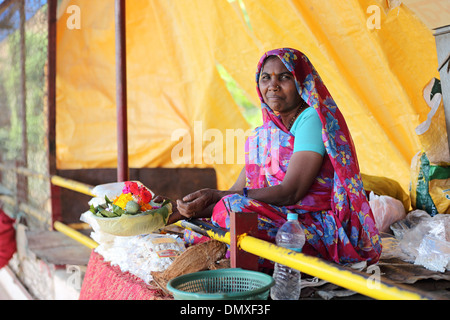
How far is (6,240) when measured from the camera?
577 cm

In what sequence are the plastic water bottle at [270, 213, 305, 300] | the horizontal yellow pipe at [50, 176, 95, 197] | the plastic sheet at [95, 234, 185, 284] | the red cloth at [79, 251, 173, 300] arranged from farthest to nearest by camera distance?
the horizontal yellow pipe at [50, 176, 95, 197]
the plastic sheet at [95, 234, 185, 284]
the red cloth at [79, 251, 173, 300]
the plastic water bottle at [270, 213, 305, 300]

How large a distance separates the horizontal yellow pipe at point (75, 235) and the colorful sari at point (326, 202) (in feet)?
4.64

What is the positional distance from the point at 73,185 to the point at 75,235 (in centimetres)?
43

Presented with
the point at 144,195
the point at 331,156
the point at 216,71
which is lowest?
the point at 144,195

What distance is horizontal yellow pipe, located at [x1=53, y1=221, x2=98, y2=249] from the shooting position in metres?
3.22

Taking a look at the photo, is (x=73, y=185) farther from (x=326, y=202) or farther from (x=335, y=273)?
(x=335, y=273)

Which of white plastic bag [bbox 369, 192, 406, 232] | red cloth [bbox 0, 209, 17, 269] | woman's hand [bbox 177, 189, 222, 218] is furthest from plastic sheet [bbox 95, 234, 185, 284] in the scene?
red cloth [bbox 0, 209, 17, 269]

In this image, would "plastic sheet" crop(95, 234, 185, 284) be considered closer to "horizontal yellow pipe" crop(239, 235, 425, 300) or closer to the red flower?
the red flower

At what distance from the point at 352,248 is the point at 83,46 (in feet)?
12.4

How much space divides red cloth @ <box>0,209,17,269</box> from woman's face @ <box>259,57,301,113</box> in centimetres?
462

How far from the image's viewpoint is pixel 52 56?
15.1ft

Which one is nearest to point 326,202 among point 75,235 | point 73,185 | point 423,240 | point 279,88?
point 279,88

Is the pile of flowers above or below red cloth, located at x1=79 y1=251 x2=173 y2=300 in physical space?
above
